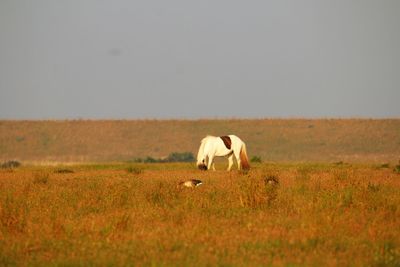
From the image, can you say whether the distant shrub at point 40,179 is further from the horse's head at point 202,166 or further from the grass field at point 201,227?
the horse's head at point 202,166

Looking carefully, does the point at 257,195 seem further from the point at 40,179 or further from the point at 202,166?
the point at 202,166

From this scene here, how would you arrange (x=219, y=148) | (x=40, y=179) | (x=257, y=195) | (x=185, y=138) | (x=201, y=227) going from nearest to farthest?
(x=201, y=227) → (x=257, y=195) → (x=40, y=179) → (x=219, y=148) → (x=185, y=138)

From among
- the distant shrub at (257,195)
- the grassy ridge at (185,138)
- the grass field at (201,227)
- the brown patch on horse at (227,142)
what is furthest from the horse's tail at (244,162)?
the grassy ridge at (185,138)

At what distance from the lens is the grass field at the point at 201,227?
400 inches

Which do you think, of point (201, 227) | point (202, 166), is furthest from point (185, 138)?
point (201, 227)

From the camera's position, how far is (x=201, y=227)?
486 inches

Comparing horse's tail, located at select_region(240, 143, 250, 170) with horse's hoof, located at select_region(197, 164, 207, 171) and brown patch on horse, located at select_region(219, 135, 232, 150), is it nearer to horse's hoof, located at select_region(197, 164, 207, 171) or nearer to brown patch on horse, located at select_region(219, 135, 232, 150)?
brown patch on horse, located at select_region(219, 135, 232, 150)

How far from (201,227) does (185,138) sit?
75.9m

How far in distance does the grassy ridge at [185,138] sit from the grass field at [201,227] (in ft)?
195

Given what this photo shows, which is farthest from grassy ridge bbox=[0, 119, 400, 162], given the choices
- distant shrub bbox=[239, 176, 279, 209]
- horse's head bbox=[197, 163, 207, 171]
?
distant shrub bbox=[239, 176, 279, 209]

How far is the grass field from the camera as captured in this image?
1015cm

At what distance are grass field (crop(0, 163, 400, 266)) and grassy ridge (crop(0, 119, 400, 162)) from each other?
59.4 m

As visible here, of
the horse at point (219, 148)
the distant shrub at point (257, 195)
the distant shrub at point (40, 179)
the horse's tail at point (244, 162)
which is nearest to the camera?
the distant shrub at point (257, 195)

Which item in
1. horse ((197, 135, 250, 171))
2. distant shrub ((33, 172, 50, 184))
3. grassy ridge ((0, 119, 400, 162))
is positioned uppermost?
grassy ridge ((0, 119, 400, 162))
